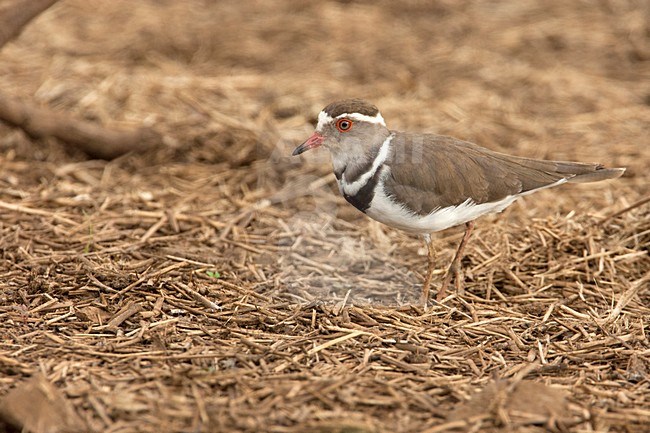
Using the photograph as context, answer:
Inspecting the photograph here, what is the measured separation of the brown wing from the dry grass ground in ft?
1.73

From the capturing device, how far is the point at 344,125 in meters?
5.16

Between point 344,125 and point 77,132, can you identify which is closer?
point 344,125

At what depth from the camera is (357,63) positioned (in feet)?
30.8

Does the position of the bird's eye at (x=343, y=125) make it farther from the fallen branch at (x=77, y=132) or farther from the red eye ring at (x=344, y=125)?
the fallen branch at (x=77, y=132)

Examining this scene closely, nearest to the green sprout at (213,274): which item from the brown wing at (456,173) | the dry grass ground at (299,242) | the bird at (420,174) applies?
the dry grass ground at (299,242)

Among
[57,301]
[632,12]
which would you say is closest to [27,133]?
[57,301]

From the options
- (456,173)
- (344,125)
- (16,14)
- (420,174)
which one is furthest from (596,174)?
(16,14)

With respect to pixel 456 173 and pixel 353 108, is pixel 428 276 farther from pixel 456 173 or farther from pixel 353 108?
pixel 353 108

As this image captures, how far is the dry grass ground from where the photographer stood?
381 centimetres

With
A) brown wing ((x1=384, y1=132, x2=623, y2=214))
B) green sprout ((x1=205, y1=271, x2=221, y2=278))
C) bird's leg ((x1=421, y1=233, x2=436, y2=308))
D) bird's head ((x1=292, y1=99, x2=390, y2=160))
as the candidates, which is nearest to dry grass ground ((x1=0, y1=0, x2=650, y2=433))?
green sprout ((x1=205, y1=271, x2=221, y2=278))

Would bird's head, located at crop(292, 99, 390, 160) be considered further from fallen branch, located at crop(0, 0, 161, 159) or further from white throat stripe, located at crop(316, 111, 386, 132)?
fallen branch, located at crop(0, 0, 161, 159)

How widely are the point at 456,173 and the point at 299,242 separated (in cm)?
131

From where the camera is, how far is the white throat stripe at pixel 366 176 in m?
5.00

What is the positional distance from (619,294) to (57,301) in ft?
11.1
